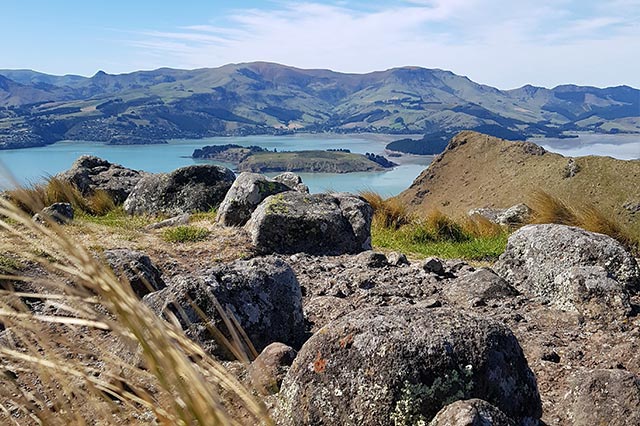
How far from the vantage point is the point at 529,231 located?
9367 millimetres

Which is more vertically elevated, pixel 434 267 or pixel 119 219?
pixel 434 267

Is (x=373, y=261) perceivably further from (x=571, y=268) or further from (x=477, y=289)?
(x=571, y=268)

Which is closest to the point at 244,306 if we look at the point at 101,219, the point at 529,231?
the point at 529,231

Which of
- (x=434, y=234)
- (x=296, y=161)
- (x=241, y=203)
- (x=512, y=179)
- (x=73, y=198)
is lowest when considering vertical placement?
(x=296, y=161)

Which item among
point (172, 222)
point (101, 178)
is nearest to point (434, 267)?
point (172, 222)

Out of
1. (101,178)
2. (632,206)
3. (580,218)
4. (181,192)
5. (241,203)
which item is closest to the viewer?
(580,218)

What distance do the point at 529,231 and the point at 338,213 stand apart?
4.25 m

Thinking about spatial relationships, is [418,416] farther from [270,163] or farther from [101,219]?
[270,163]

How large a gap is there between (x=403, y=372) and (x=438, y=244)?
968 cm

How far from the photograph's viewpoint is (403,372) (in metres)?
3.89

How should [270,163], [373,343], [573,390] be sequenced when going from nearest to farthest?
A: [373,343]
[573,390]
[270,163]

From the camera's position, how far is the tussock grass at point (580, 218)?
12021mm

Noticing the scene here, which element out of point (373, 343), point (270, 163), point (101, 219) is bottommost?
point (270, 163)

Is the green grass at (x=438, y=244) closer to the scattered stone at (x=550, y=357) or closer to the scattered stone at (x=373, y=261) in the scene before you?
the scattered stone at (x=373, y=261)
